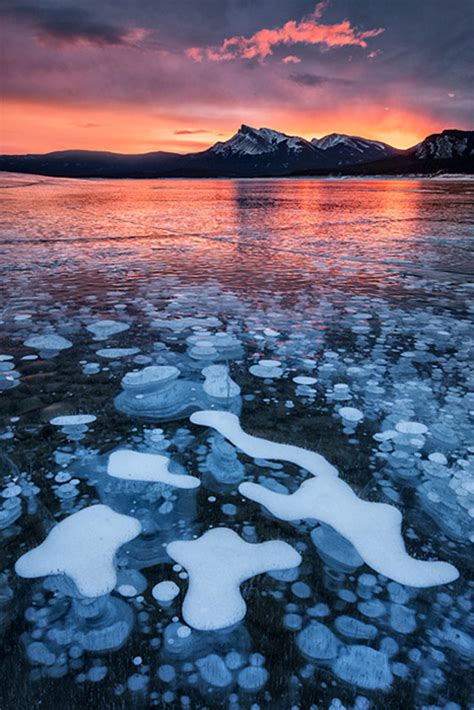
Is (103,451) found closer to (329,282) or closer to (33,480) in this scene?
(33,480)

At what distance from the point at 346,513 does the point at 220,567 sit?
2.40ft

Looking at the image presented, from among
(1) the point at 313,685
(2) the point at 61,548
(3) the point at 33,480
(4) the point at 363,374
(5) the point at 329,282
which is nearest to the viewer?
(1) the point at 313,685

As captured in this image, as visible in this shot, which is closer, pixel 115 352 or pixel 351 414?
pixel 351 414

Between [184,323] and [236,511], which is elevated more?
[236,511]

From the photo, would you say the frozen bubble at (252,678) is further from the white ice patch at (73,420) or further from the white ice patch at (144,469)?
the white ice patch at (73,420)

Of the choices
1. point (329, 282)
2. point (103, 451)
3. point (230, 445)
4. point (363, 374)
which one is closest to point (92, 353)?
point (103, 451)

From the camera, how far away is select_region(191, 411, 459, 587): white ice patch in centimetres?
193

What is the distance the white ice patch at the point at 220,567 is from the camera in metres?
1.71

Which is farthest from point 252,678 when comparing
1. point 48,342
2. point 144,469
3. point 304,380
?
point 48,342

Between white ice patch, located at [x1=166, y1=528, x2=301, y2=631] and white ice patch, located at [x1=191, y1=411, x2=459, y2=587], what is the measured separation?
265 mm

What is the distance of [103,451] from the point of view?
274 cm

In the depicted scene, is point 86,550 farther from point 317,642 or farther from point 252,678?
point 317,642

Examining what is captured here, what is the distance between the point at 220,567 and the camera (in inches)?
75.3

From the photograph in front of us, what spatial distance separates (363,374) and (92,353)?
2.56 m
